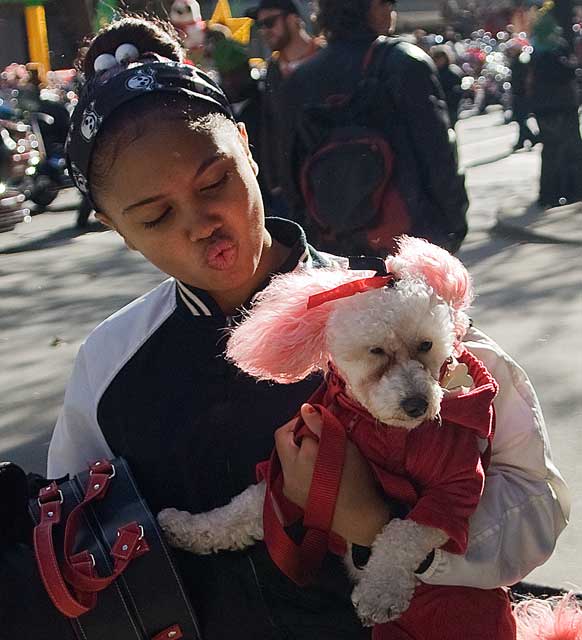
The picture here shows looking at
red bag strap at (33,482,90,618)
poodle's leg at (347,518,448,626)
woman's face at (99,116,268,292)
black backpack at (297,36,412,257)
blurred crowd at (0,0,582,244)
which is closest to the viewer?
red bag strap at (33,482,90,618)

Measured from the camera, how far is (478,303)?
739 centimetres

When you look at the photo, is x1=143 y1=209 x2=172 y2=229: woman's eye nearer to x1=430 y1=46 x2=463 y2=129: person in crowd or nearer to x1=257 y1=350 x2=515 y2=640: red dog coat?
x1=257 y1=350 x2=515 y2=640: red dog coat

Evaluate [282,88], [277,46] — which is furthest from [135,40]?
[277,46]

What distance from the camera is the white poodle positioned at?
5.60ft

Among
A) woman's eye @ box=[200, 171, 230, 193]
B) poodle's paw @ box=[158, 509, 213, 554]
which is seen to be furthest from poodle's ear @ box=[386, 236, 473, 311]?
poodle's paw @ box=[158, 509, 213, 554]

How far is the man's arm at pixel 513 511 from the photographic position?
5.65ft

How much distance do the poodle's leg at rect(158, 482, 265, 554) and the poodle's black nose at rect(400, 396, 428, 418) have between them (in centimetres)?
32

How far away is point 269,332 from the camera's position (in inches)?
68.1

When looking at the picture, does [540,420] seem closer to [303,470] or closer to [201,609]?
[303,470]

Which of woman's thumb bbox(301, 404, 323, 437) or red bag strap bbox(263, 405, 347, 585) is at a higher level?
woman's thumb bbox(301, 404, 323, 437)

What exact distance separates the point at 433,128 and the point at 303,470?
265cm

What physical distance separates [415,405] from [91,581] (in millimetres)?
594

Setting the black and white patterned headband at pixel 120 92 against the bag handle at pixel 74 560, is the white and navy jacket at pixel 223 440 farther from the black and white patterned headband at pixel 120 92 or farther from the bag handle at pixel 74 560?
the black and white patterned headband at pixel 120 92

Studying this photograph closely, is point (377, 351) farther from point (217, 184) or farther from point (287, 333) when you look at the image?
point (217, 184)
